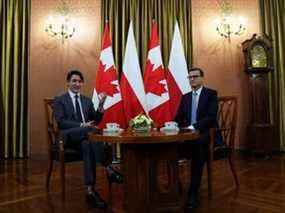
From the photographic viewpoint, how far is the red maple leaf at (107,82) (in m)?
4.04

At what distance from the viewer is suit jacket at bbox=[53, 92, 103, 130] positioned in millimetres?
2588

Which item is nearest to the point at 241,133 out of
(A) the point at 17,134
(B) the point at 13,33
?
(A) the point at 17,134

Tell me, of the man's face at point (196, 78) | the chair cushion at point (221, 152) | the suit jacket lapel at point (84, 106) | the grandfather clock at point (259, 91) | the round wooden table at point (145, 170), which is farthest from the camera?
the grandfather clock at point (259, 91)

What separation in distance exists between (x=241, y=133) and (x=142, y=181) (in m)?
3.33

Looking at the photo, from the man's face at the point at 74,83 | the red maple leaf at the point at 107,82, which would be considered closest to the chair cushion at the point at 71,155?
the man's face at the point at 74,83

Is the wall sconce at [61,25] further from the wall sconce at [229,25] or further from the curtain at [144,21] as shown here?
the wall sconce at [229,25]

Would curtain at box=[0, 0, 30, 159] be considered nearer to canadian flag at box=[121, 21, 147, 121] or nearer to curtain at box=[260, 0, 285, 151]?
canadian flag at box=[121, 21, 147, 121]

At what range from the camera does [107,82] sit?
13.3 ft

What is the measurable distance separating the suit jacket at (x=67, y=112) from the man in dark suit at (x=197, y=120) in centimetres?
80

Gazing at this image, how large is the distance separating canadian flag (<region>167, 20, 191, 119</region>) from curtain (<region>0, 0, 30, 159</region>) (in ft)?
7.30

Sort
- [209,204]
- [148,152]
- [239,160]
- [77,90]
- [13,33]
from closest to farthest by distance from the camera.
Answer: [148,152]
[209,204]
[77,90]
[239,160]
[13,33]

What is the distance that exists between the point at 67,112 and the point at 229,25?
326cm

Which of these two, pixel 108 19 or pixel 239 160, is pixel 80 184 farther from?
pixel 108 19

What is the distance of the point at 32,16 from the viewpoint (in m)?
4.78
